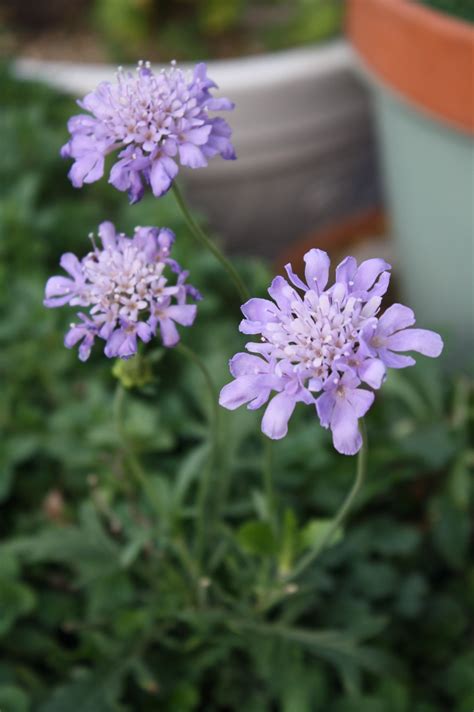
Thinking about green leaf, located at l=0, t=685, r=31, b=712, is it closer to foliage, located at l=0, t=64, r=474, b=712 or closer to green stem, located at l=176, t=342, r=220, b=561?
foliage, located at l=0, t=64, r=474, b=712

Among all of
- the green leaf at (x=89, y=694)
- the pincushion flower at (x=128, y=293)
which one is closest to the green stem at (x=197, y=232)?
the pincushion flower at (x=128, y=293)

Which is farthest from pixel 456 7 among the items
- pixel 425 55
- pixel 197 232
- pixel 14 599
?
pixel 14 599

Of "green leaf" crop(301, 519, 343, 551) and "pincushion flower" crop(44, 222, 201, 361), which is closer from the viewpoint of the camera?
"pincushion flower" crop(44, 222, 201, 361)

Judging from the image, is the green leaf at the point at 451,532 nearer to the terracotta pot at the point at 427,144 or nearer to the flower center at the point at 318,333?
the terracotta pot at the point at 427,144

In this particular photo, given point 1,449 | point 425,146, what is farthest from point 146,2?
point 1,449

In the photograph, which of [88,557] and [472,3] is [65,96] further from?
[88,557]

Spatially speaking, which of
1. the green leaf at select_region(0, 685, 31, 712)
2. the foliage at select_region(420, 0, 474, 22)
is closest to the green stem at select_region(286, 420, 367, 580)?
the green leaf at select_region(0, 685, 31, 712)
